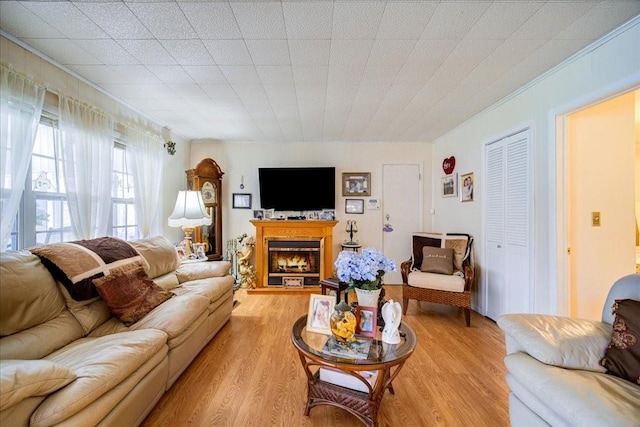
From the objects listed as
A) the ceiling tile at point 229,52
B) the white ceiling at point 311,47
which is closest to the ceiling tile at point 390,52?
the white ceiling at point 311,47

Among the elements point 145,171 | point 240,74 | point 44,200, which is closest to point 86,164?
point 44,200

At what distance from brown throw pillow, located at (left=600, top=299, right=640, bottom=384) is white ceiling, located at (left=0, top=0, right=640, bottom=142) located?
166 centimetres

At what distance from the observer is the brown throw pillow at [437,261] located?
3049 mm

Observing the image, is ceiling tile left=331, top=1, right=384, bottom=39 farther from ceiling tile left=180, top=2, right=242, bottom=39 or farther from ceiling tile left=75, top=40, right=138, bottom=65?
ceiling tile left=75, top=40, right=138, bottom=65

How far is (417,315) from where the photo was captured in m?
3.03

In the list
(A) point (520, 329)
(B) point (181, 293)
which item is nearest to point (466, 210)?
(A) point (520, 329)

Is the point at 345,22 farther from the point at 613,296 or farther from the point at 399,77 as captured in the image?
the point at 613,296

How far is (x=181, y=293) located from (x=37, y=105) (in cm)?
170

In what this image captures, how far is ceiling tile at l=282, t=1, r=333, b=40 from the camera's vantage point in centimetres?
148

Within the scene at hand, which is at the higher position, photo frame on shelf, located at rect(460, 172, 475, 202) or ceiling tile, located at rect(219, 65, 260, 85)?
ceiling tile, located at rect(219, 65, 260, 85)

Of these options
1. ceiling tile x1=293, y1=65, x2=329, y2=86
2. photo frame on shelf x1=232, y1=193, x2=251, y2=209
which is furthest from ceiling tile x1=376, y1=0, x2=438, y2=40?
photo frame on shelf x1=232, y1=193, x2=251, y2=209

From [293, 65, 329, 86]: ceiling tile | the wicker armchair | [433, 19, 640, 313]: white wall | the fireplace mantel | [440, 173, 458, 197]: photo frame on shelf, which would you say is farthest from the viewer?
the fireplace mantel

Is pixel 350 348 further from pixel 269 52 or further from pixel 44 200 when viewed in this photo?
pixel 44 200

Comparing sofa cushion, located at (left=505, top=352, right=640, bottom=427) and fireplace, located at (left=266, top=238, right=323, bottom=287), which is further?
fireplace, located at (left=266, top=238, right=323, bottom=287)
